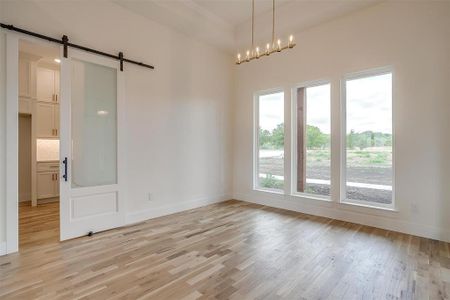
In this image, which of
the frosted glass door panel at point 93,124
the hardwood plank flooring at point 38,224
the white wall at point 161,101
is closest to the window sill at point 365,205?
the white wall at point 161,101

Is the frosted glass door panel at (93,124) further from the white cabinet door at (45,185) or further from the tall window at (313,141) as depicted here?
the tall window at (313,141)

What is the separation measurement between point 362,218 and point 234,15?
448cm

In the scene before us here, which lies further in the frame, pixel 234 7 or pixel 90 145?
pixel 234 7

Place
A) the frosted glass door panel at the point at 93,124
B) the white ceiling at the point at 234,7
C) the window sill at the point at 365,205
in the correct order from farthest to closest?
1. the white ceiling at the point at 234,7
2. the window sill at the point at 365,205
3. the frosted glass door panel at the point at 93,124

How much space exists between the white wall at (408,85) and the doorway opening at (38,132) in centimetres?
541

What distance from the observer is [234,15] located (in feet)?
15.9

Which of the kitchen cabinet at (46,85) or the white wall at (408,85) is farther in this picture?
the kitchen cabinet at (46,85)

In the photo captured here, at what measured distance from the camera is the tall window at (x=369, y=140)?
395cm

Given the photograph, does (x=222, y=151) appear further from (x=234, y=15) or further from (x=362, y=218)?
(x=362, y=218)

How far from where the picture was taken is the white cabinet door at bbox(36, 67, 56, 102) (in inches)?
216

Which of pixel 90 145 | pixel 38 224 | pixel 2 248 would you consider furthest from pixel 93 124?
pixel 38 224

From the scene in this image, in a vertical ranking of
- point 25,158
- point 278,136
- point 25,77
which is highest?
point 25,77

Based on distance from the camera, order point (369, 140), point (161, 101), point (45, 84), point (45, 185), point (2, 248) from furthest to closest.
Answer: point (45, 84) < point (45, 185) < point (161, 101) < point (369, 140) < point (2, 248)

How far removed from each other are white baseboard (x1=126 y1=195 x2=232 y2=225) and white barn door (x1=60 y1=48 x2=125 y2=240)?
0.22m
